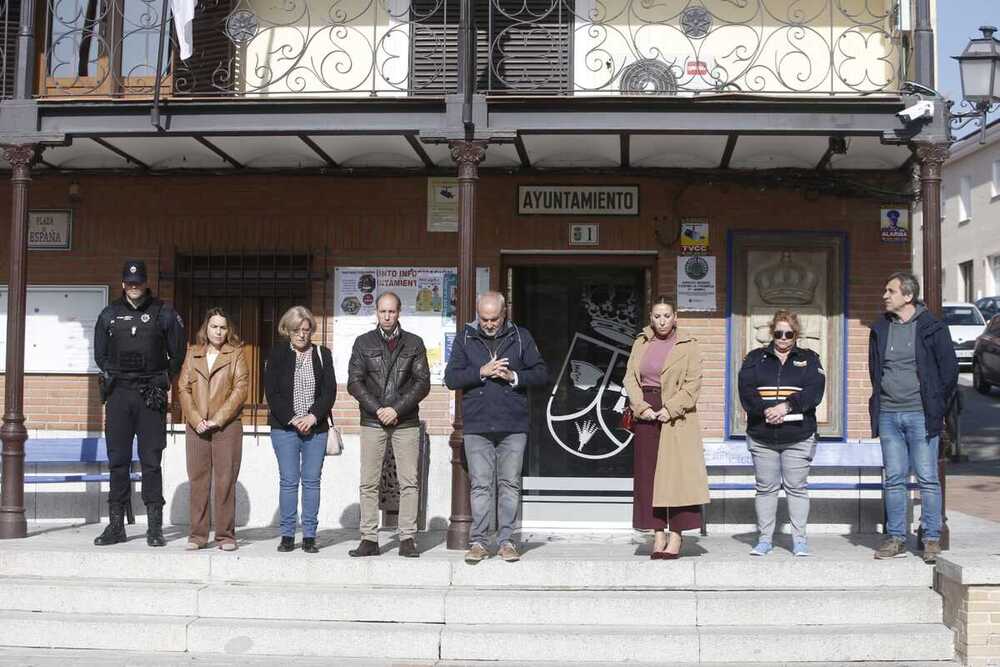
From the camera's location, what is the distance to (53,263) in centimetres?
1027

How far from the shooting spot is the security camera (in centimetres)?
804

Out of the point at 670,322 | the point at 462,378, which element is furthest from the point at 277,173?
the point at 670,322

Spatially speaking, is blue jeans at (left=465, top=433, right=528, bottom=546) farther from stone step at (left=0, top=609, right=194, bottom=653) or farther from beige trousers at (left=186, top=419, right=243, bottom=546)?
stone step at (left=0, top=609, right=194, bottom=653)

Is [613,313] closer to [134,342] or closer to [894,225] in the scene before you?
[894,225]

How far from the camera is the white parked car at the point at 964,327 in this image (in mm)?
25938

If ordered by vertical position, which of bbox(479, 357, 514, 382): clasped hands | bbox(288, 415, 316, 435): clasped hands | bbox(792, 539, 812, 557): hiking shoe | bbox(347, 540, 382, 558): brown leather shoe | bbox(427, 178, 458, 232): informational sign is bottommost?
bbox(347, 540, 382, 558): brown leather shoe

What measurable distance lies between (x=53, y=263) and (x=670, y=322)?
5.64 m

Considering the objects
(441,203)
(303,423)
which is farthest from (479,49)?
(303,423)

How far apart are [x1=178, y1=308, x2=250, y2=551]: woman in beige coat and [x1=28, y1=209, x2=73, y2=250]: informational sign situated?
8.77 ft

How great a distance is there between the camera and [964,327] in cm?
2616

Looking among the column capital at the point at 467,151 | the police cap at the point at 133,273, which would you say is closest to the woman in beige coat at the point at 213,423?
the police cap at the point at 133,273

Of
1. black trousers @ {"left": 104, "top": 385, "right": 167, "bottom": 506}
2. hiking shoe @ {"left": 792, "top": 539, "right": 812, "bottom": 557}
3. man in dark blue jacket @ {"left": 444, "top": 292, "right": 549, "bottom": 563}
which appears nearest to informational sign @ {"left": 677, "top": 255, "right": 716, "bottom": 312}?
man in dark blue jacket @ {"left": 444, "top": 292, "right": 549, "bottom": 563}

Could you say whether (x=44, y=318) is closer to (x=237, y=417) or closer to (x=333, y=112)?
(x=237, y=417)

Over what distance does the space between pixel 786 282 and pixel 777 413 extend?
7.13ft
